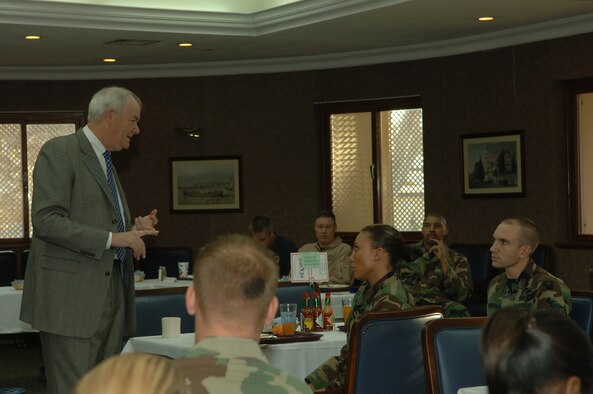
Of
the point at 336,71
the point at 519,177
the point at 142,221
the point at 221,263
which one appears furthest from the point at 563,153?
the point at 221,263

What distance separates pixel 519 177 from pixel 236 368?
847 cm

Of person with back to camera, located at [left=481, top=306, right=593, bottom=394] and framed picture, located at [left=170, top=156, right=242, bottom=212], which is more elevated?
framed picture, located at [left=170, top=156, right=242, bottom=212]

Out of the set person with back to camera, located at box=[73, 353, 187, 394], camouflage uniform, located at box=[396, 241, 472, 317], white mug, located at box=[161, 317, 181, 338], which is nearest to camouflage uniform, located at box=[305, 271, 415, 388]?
white mug, located at box=[161, 317, 181, 338]

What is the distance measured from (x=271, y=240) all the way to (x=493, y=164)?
2.47 meters

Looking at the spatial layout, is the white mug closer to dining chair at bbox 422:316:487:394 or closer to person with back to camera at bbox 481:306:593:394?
dining chair at bbox 422:316:487:394

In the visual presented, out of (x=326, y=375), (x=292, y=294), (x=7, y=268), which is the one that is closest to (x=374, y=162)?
(x=7, y=268)

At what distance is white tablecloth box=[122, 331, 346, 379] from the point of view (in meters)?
4.97

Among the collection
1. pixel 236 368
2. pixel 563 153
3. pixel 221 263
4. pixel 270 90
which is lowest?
pixel 236 368

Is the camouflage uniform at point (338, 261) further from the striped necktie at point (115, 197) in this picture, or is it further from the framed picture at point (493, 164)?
the striped necktie at point (115, 197)

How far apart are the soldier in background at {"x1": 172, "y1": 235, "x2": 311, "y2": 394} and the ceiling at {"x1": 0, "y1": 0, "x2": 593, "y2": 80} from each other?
6.47 m

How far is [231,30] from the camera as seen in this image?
993 cm

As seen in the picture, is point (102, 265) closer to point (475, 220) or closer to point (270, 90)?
point (475, 220)

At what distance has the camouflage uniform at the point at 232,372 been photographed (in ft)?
6.61

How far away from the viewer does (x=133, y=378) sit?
52.6 inches
